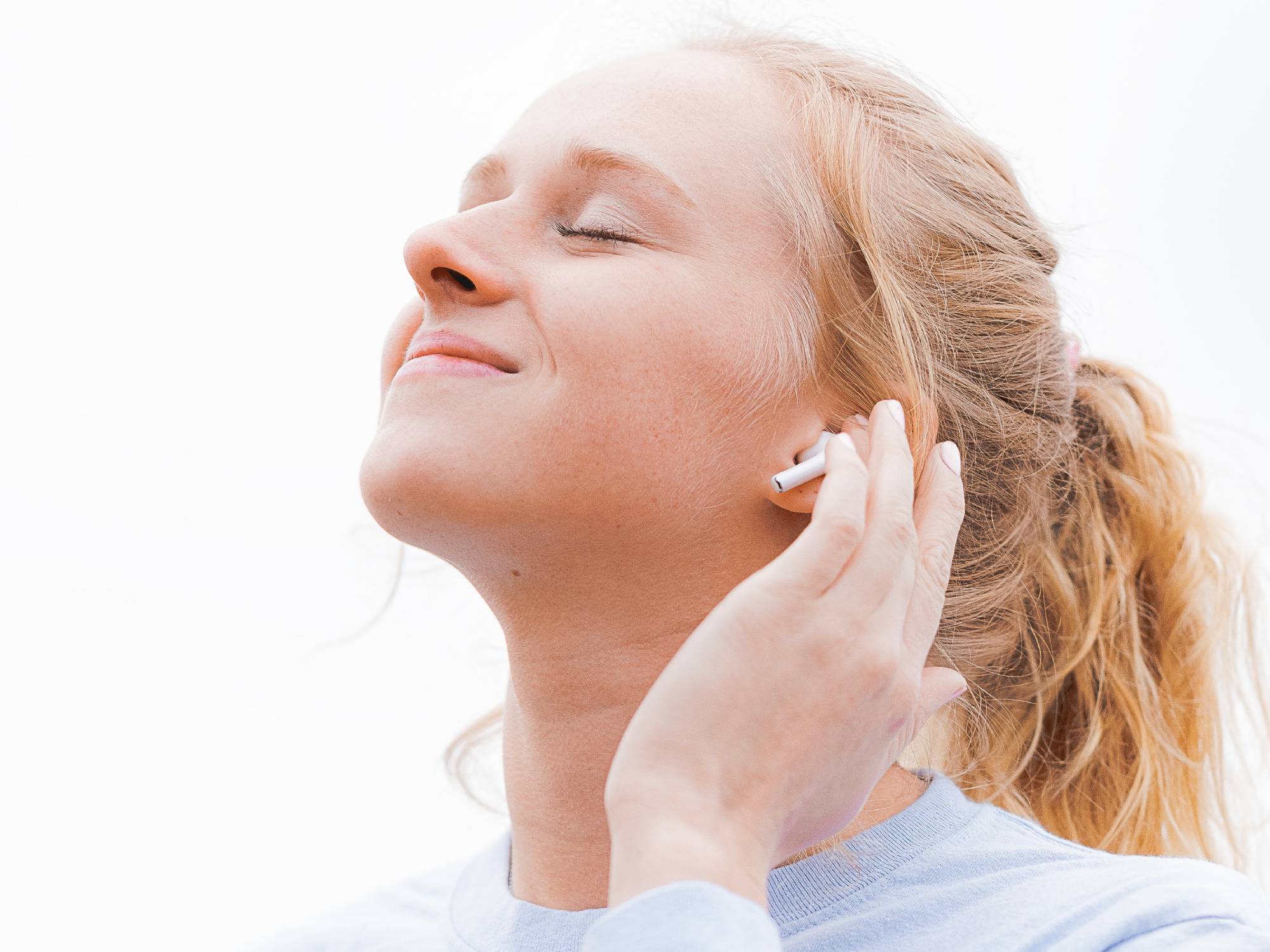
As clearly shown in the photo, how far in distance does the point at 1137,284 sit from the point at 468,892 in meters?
1.73

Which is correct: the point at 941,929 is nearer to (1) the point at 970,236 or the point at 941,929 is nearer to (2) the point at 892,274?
(2) the point at 892,274

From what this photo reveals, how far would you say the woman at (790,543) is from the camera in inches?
40.8

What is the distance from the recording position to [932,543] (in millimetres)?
1240

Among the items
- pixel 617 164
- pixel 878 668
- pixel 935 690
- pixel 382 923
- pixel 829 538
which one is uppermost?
pixel 617 164

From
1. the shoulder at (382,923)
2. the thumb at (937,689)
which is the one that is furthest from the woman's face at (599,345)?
the shoulder at (382,923)

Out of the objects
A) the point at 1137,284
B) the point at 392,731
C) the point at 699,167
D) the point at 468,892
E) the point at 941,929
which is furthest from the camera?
the point at 392,731

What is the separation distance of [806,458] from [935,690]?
0.33 m

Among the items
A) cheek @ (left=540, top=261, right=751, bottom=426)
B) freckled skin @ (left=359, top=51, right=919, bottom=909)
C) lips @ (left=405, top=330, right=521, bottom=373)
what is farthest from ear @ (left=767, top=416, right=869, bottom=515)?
lips @ (left=405, top=330, right=521, bottom=373)

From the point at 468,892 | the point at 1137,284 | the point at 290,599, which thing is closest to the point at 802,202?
the point at 468,892

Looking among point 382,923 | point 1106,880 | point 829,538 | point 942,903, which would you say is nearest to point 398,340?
point 829,538

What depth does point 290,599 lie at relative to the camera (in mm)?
2467

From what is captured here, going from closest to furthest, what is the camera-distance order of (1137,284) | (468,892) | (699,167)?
(699,167) → (468,892) → (1137,284)

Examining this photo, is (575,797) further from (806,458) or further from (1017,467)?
(1017,467)

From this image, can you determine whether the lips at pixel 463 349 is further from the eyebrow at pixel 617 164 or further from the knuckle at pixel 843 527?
the knuckle at pixel 843 527
